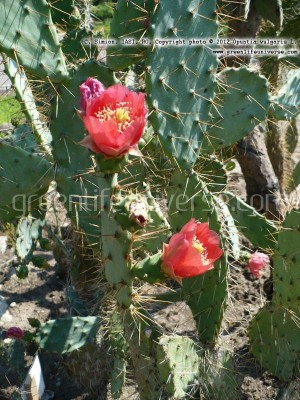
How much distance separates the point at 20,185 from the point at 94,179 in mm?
270

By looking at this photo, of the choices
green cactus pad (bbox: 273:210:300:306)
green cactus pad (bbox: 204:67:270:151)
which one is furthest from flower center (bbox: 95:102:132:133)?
green cactus pad (bbox: 273:210:300:306)

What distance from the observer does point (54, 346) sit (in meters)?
2.18

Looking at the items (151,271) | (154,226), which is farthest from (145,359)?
(151,271)

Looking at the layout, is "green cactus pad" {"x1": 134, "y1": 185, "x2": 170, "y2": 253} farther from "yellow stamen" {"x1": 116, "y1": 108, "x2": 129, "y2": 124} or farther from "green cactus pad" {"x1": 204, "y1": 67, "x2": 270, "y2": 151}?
"yellow stamen" {"x1": 116, "y1": 108, "x2": 129, "y2": 124}

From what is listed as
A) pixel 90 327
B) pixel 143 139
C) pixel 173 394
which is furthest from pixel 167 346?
pixel 143 139

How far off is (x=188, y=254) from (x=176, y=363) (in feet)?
2.16

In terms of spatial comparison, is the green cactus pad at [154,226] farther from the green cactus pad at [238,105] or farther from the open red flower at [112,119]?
the open red flower at [112,119]

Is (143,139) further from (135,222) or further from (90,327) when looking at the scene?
(90,327)

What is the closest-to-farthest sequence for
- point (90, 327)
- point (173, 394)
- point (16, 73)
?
1. point (173, 394)
2. point (16, 73)
3. point (90, 327)

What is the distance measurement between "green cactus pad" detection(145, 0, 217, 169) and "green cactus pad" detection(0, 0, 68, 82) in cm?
28

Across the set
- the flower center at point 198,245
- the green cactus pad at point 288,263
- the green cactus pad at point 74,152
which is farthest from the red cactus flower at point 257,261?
the flower center at point 198,245

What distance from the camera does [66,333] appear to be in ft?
7.22

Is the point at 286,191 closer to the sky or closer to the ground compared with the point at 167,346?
closer to the ground

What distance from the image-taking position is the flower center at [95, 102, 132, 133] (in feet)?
4.19
